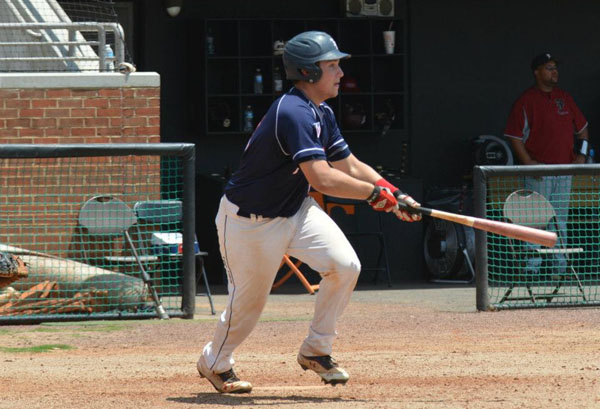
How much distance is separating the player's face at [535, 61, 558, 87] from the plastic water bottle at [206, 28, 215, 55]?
138 inches

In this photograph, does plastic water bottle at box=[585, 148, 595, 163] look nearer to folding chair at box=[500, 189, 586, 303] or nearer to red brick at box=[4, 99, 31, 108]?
folding chair at box=[500, 189, 586, 303]

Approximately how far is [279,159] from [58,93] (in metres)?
5.05

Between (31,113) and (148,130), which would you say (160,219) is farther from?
(31,113)

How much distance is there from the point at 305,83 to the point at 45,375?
240 centimetres

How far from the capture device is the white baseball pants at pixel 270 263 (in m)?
6.55

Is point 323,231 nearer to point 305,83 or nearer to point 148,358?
point 305,83

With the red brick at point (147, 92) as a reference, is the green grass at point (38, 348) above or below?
below

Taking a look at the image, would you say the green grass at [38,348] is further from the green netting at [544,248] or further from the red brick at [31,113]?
the green netting at [544,248]

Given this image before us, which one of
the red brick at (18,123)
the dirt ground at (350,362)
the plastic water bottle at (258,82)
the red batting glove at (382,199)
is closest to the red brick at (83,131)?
the red brick at (18,123)

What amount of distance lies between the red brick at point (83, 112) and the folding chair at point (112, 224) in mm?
908

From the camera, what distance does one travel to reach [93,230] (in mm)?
10328

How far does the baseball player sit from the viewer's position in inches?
255

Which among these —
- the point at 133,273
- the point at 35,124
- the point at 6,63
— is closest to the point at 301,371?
the point at 133,273

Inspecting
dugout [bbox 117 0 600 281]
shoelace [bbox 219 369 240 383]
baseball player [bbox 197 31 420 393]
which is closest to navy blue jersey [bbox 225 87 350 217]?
baseball player [bbox 197 31 420 393]
